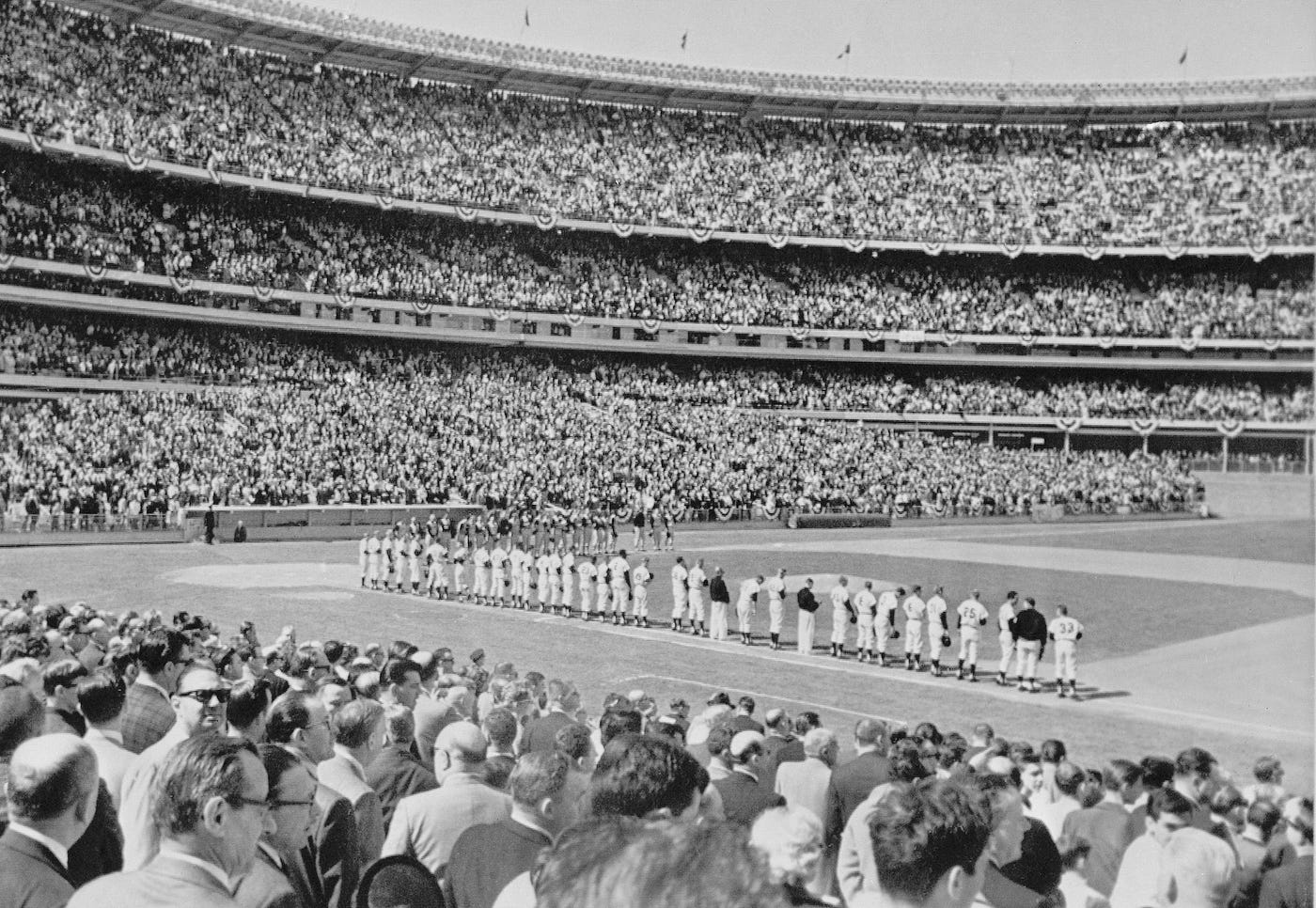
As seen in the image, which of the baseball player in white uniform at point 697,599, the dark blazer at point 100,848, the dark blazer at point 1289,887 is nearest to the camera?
the dark blazer at point 100,848

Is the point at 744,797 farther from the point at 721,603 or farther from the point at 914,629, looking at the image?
the point at 721,603

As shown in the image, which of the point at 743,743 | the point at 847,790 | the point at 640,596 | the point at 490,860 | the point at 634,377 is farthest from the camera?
the point at 634,377

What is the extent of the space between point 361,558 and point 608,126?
43.2 meters

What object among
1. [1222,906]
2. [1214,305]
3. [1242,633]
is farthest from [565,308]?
[1222,906]

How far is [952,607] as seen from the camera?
27.1 m

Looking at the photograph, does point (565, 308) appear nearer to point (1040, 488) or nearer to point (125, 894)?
point (1040, 488)

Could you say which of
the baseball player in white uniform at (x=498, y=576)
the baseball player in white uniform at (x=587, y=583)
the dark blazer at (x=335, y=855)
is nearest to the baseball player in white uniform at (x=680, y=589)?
the baseball player in white uniform at (x=587, y=583)

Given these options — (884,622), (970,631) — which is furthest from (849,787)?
(884,622)

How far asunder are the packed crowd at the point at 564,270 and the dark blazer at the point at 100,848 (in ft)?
135

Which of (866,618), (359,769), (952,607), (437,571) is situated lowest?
(952,607)

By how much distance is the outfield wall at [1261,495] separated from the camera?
26.3 feet

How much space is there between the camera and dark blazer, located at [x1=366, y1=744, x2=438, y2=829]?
6.46m

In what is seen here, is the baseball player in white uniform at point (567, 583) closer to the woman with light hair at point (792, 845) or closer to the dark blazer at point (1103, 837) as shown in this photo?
the dark blazer at point (1103, 837)

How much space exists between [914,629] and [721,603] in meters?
4.18
